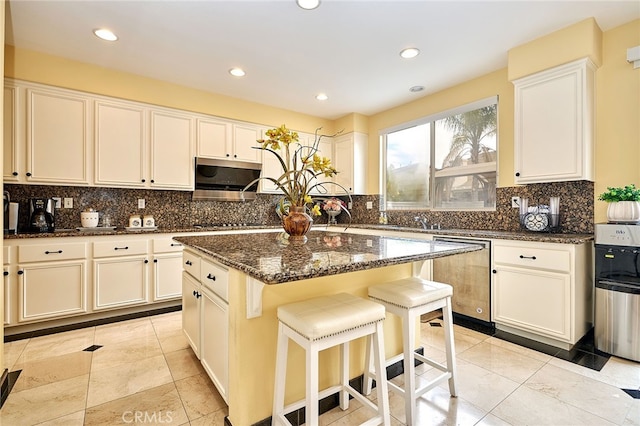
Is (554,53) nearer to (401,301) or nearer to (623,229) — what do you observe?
(623,229)

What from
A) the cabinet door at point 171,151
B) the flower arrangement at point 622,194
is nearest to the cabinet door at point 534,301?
the flower arrangement at point 622,194

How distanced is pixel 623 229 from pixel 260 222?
12.8ft

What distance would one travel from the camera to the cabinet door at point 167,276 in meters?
3.20

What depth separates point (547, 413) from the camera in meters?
1.63

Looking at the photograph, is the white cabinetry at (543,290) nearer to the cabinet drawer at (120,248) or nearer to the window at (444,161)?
the window at (444,161)

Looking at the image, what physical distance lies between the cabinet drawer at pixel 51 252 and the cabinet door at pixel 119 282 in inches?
6.6

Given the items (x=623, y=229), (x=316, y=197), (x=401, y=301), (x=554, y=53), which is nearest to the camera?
(x=401, y=301)

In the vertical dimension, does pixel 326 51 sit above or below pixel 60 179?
above

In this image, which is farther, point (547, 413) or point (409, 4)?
point (409, 4)

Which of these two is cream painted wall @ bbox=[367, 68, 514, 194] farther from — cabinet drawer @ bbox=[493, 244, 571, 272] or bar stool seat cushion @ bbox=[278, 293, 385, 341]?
bar stool seat cushion @ bbox=[278, 293, 385, 341]

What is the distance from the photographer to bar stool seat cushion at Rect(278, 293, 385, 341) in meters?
1.23

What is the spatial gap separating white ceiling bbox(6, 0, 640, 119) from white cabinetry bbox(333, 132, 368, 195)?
1.21 meters

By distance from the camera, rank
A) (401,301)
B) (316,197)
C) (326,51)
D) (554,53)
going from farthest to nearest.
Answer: (316,197), (326,51), (554,53), (401,301)

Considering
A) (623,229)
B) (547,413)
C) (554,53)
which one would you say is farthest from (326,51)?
(547,413)
